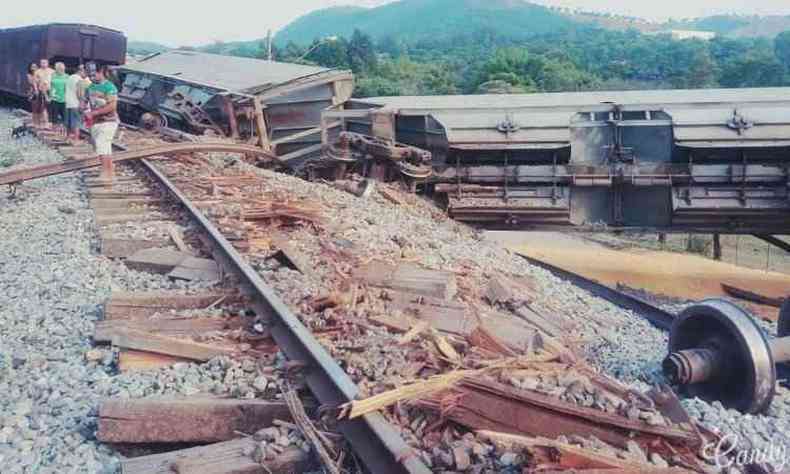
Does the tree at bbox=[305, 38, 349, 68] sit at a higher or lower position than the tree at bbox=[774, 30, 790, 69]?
lower

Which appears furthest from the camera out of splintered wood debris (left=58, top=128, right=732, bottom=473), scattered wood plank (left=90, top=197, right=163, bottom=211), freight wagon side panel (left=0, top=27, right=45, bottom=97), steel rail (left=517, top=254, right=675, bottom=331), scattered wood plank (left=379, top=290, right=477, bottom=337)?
freight wagon side panel (left=0, top=27, right=45, bottom=97)

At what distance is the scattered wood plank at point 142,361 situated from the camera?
388 centimetres

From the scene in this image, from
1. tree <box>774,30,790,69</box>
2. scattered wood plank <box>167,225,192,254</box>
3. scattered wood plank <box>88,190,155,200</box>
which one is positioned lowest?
scattered wood plank <box>167,225,192,254</box>

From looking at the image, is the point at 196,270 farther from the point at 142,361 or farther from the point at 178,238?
the point at 142,361

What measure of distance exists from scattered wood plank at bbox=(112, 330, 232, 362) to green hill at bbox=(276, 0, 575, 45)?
130370 millimetres

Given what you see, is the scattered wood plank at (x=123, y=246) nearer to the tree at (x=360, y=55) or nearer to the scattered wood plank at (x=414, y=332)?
the scattered wood plank at (x=414, y=332)

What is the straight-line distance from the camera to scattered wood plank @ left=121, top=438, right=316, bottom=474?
2.84 metres

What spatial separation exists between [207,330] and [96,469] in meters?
1.52

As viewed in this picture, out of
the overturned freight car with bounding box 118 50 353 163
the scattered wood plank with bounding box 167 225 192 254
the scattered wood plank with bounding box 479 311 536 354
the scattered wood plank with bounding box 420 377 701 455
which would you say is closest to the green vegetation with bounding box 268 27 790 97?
the overturned freight car with bounding box 118 50 353 163

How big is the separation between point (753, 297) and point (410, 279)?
349 inches

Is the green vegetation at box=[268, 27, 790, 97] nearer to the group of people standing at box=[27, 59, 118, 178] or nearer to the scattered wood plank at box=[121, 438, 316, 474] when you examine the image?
the group of people standing at box=[27, 59, 118, 178]

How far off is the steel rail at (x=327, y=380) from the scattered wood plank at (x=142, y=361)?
577 mm

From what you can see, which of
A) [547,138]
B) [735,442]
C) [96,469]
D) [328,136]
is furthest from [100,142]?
[735,442]

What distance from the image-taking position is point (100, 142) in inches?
401
